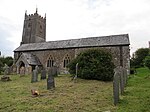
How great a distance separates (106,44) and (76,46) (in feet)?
17.6

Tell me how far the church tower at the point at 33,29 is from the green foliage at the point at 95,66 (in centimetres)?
3495

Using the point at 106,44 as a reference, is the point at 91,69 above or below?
below

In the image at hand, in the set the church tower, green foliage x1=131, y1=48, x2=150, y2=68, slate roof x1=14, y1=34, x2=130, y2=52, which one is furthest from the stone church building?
green foliage x1=131, y1=48, x2=150, y2=68

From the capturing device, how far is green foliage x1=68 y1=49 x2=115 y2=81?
19266 millimetres

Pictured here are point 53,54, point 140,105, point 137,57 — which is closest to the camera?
point 140,105

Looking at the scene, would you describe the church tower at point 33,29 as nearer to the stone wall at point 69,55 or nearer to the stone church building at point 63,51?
the stone church building at point 63,51

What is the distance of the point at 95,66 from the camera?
19531 millimetres

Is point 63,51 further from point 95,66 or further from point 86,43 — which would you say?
point 95,66

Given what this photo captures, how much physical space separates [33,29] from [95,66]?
39.2 m

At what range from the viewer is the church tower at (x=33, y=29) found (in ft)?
177

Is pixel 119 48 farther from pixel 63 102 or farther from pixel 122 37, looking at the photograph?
pixel 63 102

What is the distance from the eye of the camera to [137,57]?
49.4 meters

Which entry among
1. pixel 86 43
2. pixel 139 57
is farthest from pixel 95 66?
pixel 139 57

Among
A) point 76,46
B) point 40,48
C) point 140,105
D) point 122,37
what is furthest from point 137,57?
point 140,105
